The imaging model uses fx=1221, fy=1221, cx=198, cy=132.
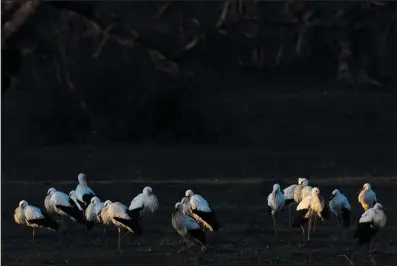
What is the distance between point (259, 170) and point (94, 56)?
590 centimetres

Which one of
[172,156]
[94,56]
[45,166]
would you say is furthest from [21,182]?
[94,56]

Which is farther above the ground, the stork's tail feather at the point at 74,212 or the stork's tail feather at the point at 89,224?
the stork's tail feather at the point at 74,212

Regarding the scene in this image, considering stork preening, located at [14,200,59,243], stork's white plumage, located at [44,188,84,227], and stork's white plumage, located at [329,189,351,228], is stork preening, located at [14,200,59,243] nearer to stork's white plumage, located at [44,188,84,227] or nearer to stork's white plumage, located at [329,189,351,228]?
stork's white plumage, located at [44,188,84,227]

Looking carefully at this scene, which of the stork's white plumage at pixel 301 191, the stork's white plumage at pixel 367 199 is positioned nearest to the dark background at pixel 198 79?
the stork's white plumage at pixel 301 191

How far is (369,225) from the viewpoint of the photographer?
367 inches

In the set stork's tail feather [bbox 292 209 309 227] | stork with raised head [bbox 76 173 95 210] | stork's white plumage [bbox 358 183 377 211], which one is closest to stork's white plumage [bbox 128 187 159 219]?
stork with raised head [bbox 76 173 95 210]

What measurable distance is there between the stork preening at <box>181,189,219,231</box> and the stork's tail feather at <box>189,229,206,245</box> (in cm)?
42

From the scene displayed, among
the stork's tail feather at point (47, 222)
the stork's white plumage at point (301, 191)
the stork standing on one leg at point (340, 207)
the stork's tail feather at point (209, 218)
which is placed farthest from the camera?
the stork's white plumage at point (301, 191)

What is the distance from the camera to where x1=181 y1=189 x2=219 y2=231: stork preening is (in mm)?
9828

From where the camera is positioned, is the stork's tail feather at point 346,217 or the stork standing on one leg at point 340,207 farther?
the stork standing on one leg at point 340,207

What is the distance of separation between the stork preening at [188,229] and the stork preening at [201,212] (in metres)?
0.29

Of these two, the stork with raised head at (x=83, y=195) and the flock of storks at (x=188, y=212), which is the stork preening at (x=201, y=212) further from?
the stork with raised head at (x=83, y=195)

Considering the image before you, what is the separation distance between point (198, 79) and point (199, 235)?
423 inches

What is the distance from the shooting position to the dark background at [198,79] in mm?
17516
